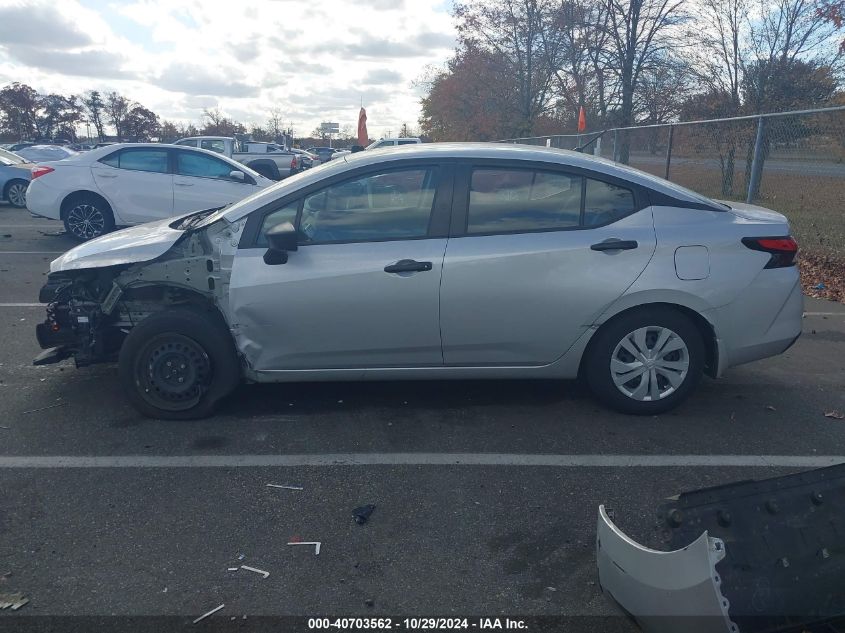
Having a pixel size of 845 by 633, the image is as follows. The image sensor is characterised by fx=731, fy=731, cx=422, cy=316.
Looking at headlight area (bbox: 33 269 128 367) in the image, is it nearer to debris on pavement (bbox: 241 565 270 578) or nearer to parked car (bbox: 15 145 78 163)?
debris on pavement (bbox: 241 565 270 578)

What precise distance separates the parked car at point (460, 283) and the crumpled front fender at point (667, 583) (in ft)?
6.50

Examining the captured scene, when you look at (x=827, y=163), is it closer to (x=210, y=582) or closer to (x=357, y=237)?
(x=357, y=237)

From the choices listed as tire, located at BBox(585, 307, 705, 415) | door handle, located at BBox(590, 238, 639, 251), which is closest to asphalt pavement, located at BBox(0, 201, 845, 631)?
tire, located at BBox(585, 307, 705, 415)

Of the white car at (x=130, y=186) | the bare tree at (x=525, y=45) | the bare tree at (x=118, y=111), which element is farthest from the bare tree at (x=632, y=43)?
the bare tree at (x=118, y=111)

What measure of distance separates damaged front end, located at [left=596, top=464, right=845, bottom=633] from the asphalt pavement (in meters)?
0.52

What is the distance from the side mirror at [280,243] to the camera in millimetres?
4398

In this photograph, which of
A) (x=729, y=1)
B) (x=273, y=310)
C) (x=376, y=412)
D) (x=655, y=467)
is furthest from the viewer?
(x=729, y=1)

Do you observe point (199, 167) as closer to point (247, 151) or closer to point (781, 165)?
point (781, 165)

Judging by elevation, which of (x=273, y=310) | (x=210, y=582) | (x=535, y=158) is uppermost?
(x=535, y=158)

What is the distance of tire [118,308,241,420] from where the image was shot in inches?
181

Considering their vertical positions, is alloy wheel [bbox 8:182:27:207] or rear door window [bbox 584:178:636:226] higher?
rear door window [bbox 584:178:636:226]

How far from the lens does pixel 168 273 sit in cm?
468

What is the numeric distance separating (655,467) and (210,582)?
2430 millimetres

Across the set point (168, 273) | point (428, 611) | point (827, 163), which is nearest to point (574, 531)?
point (428, 611)
